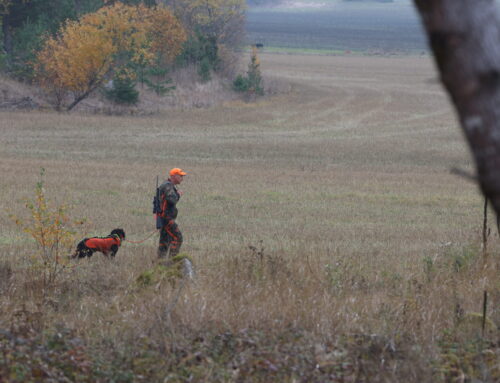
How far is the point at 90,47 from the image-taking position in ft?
152

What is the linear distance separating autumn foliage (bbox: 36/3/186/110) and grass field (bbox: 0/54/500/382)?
3.97 metres

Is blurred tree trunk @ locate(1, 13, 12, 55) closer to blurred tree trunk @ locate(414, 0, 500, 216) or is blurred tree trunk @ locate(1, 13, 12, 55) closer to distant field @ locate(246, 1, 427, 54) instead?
blurred tree trunk @ locate(414, 0, 500, 216)

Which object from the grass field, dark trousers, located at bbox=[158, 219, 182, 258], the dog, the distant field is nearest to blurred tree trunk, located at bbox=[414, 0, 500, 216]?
the grass field

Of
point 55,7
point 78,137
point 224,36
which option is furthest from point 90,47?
point 224,36

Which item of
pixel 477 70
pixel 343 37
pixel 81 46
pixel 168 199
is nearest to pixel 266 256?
pixel 168 199

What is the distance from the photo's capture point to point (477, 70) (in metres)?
2.23

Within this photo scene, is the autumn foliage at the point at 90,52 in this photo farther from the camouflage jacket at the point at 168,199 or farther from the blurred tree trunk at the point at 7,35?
the camouflage jacket at the point at 168,199

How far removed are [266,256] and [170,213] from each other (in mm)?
2687

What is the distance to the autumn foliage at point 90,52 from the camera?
46.2m

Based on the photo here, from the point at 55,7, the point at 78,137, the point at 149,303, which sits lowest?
the point at 78,137

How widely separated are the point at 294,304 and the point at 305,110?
47.7 m

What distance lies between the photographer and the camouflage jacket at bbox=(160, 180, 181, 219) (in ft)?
34.4

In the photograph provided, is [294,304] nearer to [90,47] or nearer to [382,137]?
[382,137]

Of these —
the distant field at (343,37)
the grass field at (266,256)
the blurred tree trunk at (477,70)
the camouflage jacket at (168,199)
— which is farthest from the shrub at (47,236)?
the distant field at (343,37)
